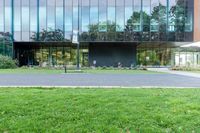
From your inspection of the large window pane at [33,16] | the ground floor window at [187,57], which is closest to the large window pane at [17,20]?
the large window pane at [33,16]

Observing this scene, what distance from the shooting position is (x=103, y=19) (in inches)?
1651

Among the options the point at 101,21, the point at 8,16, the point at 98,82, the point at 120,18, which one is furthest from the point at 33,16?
the point at 98,82

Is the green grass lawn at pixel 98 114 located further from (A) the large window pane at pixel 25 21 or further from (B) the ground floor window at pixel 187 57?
(A) the large window pane at pixel 25 21

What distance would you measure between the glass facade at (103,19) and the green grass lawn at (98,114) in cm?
3253

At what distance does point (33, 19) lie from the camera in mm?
42656

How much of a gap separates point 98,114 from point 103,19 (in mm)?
35235

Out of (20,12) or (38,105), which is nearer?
(38,105)

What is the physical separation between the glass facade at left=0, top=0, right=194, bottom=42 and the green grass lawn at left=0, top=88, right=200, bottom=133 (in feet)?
107

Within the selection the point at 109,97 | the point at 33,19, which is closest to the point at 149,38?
the point at 33,19

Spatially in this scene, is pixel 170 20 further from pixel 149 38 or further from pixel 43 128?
pixel 43 128

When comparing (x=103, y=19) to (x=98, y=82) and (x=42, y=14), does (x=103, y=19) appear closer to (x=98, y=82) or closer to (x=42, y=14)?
(x=42, y=14)

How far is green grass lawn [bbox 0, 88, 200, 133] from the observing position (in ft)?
21.6

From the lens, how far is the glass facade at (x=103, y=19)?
4156 cm

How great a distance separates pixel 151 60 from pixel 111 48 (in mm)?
9078
